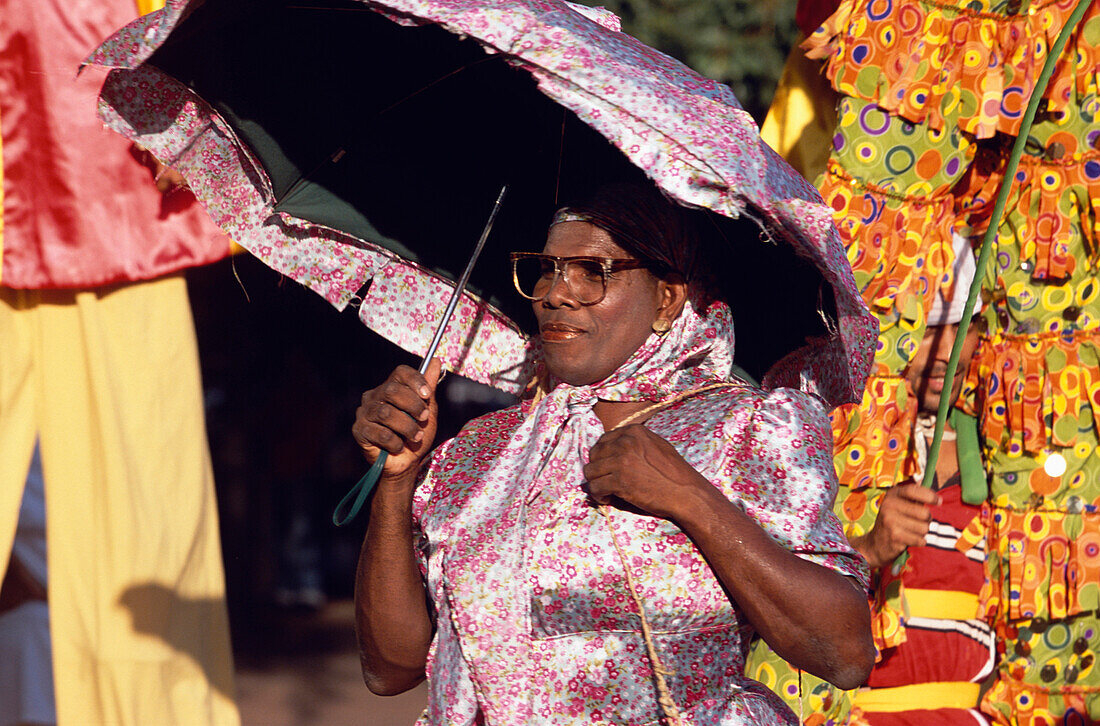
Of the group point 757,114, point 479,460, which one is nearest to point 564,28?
point 479,460

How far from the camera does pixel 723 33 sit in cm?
434

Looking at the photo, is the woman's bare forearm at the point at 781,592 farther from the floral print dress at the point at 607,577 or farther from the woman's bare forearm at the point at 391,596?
the woman's bare forearm at the point at 391,596

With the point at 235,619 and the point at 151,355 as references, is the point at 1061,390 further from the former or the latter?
the point at 235,619

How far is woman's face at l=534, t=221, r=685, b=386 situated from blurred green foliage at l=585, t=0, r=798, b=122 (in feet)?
6.65

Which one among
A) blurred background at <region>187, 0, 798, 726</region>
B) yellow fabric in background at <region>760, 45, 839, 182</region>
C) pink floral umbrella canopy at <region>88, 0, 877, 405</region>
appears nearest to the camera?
pink floral umbrella canopy at <region>88, 0, 877, 405</region>

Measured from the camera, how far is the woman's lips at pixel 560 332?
2412mm

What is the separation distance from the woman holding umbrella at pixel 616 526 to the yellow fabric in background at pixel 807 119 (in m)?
1.25

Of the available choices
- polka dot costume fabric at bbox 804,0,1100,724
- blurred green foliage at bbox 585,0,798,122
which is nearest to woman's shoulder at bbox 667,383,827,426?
polka dot costume fabric at bbox 804,0,1100,724

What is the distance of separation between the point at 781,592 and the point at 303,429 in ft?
18.6

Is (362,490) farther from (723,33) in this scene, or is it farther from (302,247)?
(723,33)

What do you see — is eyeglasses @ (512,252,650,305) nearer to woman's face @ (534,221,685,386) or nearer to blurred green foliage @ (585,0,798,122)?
woman's face @ (534,221,685,386)

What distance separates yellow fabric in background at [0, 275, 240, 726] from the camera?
131 inches

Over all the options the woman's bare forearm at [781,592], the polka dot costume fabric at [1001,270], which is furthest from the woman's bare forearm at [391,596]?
the polka dot costume fabric at [1001,270]

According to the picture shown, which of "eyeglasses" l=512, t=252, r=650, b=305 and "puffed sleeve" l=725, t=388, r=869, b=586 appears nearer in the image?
"puffed sleeve" l=725, t=388, r=869, b=586
